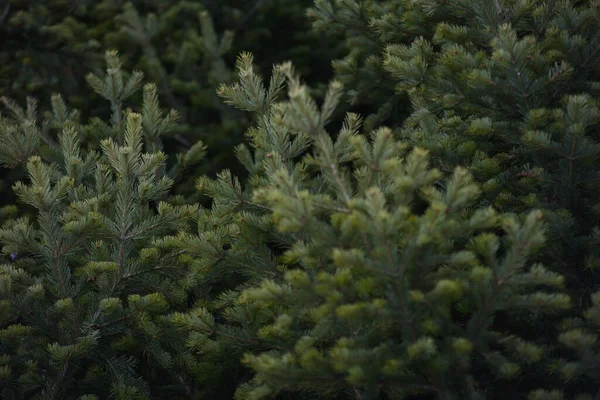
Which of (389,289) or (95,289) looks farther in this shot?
(95,289)

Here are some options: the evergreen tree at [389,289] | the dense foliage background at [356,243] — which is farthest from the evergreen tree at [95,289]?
the evergreen tree at [389,289]

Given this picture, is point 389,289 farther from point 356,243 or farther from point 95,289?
point 95,289

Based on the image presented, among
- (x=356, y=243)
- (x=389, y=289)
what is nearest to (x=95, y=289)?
(x=356, y=243)

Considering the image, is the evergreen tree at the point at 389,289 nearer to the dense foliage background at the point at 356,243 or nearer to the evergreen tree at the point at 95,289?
the dense foliage background at the point at 356,243

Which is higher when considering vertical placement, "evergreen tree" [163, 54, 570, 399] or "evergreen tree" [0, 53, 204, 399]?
"evergreen tree" [163, 54, 570, 399]

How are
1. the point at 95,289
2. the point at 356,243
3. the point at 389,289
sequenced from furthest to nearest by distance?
the point at 95,289 < the point at 356,243 < the point at 389,289

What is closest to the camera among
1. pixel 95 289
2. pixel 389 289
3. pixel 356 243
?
pixel 389 289

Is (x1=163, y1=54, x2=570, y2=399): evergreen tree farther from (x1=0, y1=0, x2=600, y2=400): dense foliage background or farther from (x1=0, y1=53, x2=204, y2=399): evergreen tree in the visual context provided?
(x1=0, y1=53, x2=204, y2=399): evergreen tree

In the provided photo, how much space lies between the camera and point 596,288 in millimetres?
2539

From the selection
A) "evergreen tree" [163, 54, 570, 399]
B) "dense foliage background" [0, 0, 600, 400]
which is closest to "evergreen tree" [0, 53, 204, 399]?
"dense foliage background" [0, 0, 600, 400]

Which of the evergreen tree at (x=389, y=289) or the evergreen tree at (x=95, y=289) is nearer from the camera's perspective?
the evergreen tree at (x=389, y=289)

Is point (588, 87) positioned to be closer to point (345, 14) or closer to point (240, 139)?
point (345, 14)

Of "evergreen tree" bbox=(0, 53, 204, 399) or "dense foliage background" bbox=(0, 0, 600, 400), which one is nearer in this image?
"dense foliage background" bbox=(0, 0, 600, 400)

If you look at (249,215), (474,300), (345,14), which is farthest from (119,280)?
(345,14)
